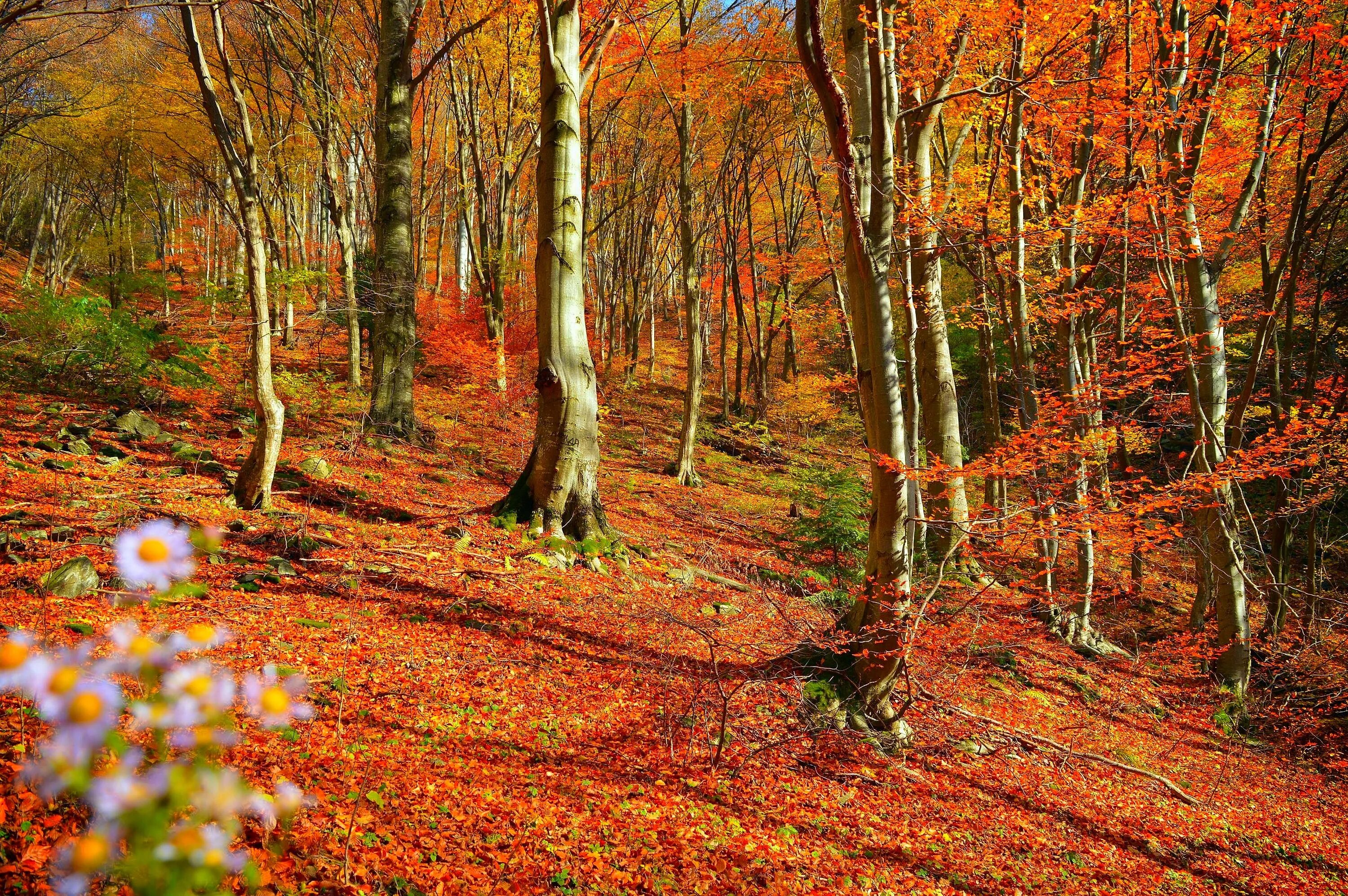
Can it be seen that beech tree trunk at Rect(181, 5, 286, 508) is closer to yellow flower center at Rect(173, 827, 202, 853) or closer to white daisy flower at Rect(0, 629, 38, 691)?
white daisy flower at Rect(0, 629, 38, 691)

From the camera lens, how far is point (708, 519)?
1152cm

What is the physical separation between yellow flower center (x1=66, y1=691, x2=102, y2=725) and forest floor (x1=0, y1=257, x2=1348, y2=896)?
163 centimetres

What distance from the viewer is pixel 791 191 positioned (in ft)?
73.1

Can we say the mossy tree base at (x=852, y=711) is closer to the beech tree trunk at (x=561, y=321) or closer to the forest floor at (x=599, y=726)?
the forest floor at (x=599, y=726)

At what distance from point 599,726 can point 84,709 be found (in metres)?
3.72

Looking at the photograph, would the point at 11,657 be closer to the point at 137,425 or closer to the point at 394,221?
the point at 137,425

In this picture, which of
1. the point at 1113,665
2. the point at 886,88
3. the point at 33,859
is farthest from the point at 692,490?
the point at 33,859

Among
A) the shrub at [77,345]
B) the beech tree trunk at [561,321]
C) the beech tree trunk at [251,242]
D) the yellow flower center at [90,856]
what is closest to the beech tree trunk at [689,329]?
the beech tree trunk at [561,321]

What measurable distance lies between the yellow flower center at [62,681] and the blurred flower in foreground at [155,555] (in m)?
0.13

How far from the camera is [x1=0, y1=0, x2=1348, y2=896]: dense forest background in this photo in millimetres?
2801

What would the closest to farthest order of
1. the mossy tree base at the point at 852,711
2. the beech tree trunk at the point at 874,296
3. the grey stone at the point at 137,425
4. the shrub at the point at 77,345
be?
the beech tree trunk at the point at 874,296 → the mossy tree base at the point at 852,711 → the grey stone at the point at 137,425 → the shrub at the point at 77,345

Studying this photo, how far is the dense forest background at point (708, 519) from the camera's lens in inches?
110

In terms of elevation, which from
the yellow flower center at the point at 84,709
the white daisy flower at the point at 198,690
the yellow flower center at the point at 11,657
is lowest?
the white daisy flower at the point at 198,690

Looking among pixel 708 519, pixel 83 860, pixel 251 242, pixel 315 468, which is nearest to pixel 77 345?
pixel 315 468
